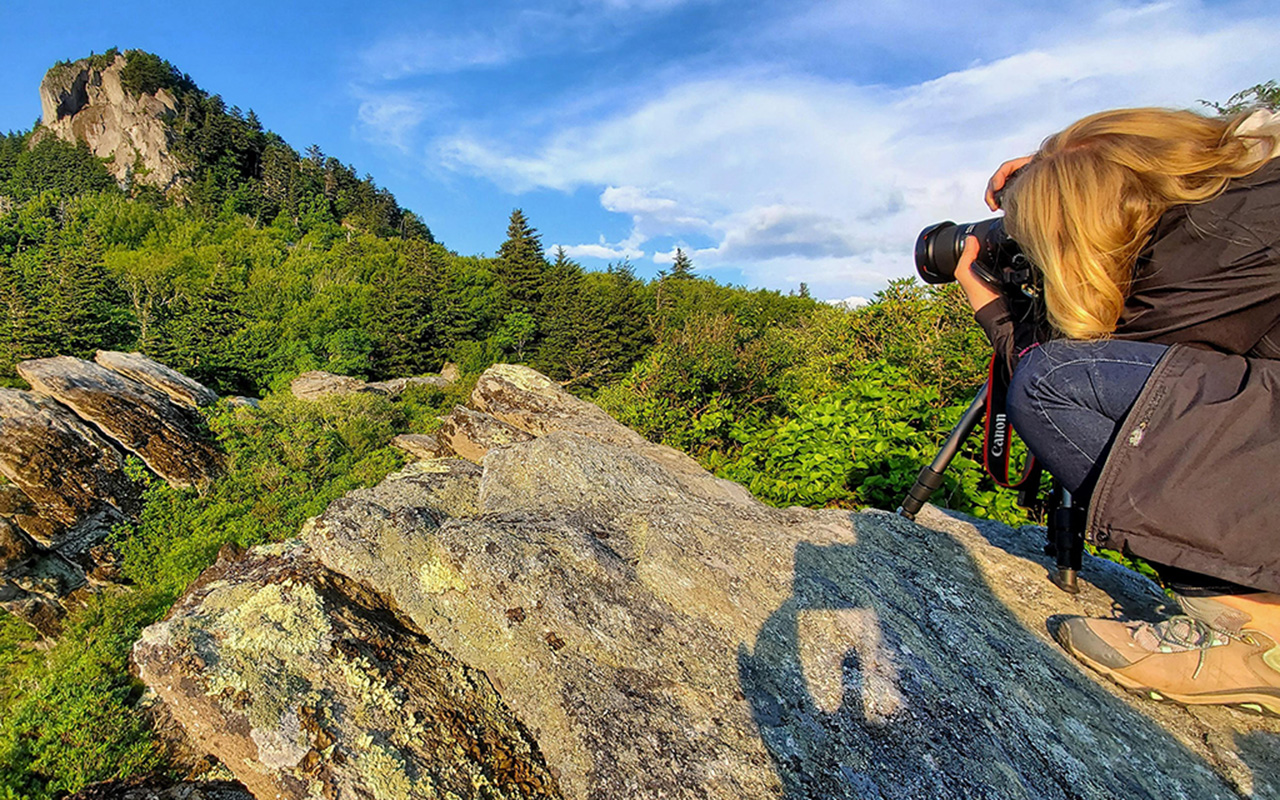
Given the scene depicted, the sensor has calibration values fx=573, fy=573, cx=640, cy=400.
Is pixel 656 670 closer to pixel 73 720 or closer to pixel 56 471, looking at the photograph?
pixel 73 720

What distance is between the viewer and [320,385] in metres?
26.4

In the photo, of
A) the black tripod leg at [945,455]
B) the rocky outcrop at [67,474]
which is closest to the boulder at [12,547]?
the rocky outcrop at [67,474]

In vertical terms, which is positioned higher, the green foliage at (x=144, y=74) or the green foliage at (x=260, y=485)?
the green foliage at (x=144, y=74)

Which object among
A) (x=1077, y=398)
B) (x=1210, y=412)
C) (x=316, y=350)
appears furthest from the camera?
(x=316, y=350)

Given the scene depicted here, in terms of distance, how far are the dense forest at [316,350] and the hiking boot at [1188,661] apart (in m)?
2.18

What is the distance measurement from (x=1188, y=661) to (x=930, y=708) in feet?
2.73

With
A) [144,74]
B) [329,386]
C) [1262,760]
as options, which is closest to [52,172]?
[144,74]

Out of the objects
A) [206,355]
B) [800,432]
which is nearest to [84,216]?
[206,355]

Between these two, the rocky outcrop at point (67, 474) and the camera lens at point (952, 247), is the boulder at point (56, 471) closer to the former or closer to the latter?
the rocky outcrop at point (67, 474)

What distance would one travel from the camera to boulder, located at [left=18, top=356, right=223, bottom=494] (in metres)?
11.6

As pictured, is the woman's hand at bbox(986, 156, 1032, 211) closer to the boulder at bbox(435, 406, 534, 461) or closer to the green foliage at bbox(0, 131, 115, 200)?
the boulder at bbox(435, 406, 534, 461)

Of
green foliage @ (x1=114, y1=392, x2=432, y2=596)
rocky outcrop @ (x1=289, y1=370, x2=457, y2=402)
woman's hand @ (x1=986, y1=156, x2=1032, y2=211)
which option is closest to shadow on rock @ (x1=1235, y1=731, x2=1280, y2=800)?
woman's hand @ (x1=986, y1=156, x2=1032, y2=211)

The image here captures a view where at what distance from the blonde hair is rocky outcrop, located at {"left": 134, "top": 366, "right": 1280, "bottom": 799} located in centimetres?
122

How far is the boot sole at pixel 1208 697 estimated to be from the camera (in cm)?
173
